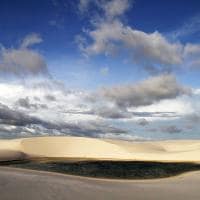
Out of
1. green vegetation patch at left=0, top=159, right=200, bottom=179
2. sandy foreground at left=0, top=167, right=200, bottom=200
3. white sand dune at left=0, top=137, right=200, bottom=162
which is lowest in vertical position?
sandy foreground at left=0, top=167, right=200, bottom=200

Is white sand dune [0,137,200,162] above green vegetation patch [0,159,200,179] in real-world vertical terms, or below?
above

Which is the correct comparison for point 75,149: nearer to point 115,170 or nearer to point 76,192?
point 115,170

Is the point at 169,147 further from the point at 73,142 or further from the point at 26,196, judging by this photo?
the point at 26,196

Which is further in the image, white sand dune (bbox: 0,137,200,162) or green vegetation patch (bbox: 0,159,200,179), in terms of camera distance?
white sand dune (bbox: 0,137,200,162)

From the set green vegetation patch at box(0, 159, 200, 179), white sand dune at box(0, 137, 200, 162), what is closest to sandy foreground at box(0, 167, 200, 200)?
green vegetation patch at box(0, 159, 200, 179)

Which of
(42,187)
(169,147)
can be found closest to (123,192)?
(42,187)

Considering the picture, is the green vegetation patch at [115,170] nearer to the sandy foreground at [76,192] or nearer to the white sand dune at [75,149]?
the sandy foreground at [76,192]

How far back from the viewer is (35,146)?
293 ft

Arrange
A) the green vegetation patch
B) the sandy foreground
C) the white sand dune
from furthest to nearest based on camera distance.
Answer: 1. the white sand dune
2. the green vegetation patch
3. the sandy foreground

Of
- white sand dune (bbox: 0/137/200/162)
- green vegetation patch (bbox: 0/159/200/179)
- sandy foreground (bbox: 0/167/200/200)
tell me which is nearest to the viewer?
sandy foreground (bbox: 0/167/200/200)

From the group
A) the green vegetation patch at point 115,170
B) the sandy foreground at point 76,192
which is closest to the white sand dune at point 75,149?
the green vegetation patch at point 115,170

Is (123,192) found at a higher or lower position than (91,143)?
lower

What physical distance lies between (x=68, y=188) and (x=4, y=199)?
4325 millimetres

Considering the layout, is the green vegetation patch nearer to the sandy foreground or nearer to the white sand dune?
the sandy foreground
